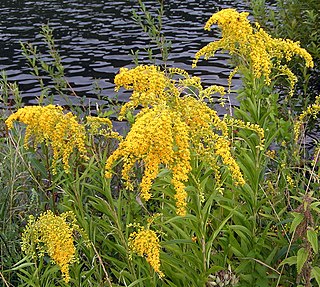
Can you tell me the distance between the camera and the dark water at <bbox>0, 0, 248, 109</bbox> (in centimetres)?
1305

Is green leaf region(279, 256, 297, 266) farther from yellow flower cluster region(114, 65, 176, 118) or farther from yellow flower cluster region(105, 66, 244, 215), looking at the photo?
yellow flower cluster region(114, 65, 176, 118)

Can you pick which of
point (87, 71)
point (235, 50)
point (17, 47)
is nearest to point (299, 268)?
point (235, 50)

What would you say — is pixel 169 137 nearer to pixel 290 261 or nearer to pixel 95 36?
pixel 290 261

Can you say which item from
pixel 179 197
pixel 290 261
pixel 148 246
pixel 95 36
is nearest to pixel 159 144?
pixel 179 197

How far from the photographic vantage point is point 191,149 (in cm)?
292

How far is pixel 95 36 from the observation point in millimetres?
16828

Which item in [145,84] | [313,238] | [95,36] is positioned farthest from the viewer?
[95,36]

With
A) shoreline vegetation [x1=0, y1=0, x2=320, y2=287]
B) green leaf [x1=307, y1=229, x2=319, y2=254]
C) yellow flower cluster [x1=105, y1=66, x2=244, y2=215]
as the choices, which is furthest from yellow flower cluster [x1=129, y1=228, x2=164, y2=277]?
green leaf [x1=307, y1=229, x2=319, y2=254]

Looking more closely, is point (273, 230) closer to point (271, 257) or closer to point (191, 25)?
point (271, 257)

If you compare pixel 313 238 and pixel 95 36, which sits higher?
pixel 313 238

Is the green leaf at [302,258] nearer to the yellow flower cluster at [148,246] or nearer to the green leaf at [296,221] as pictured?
the green leaf at [296,221]

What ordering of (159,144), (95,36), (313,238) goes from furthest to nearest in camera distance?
(95,36)
(313,238)
(159,144)

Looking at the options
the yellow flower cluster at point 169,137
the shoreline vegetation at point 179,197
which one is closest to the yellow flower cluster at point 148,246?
the shoreline vegetation at point 179,197

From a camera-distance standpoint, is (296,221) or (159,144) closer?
(159,144)
